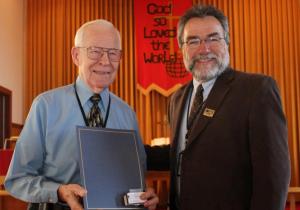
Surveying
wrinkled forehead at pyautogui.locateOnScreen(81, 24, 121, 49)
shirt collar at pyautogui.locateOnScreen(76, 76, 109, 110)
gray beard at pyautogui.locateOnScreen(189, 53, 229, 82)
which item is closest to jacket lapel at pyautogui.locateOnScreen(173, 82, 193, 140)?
gray beard at pyautogui.locateOnScreen(189, 53, 229, 82)

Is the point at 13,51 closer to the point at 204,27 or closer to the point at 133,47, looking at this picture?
the point at 133,47

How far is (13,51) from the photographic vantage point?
8406 millimetres

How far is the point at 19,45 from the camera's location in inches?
348

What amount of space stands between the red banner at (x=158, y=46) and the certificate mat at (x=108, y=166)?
660 cm

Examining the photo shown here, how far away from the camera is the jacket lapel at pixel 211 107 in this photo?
6.81 feet

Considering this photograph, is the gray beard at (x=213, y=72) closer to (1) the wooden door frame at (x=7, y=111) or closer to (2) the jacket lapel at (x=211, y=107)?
(2) the jacket lapel at (x=211, y=107)

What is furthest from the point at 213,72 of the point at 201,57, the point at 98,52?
the point at 98,52

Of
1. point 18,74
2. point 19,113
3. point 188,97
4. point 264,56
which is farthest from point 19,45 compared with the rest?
point 188,97

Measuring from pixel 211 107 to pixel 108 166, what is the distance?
591 mm

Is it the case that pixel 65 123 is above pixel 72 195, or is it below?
above

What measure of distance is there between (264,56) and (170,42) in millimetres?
1965

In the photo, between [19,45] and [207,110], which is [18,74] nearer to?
[19,45]

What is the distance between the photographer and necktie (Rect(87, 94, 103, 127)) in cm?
213

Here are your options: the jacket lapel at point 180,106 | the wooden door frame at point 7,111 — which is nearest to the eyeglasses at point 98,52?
the jacket lapel at point 180,106
